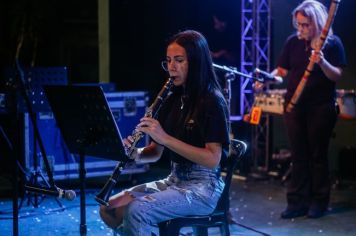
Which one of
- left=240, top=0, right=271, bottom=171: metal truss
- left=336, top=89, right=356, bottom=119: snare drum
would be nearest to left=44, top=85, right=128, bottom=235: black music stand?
left=336, top=89, right=356, bottom=119: snare drum

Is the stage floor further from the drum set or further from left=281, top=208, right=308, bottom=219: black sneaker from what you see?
the drum set

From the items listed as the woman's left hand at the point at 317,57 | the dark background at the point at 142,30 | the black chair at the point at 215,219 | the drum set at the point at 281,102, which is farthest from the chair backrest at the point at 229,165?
the dark background at the point at 142,30

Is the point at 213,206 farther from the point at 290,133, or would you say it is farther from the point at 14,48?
the point at 14,48

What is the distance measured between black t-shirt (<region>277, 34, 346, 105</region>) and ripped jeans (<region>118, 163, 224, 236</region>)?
6.79 ft

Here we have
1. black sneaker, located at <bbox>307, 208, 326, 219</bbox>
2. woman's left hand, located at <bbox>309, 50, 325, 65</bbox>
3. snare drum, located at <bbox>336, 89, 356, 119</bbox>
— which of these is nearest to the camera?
woman's left hand, located at <bbox>309, 50, 325, 65</bbox>

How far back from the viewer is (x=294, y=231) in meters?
5.27

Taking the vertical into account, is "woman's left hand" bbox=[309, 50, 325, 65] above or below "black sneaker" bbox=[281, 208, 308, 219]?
above

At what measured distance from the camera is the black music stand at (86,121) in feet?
11.7

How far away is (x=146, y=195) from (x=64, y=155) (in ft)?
10.6

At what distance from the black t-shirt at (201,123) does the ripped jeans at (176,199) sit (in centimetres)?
10

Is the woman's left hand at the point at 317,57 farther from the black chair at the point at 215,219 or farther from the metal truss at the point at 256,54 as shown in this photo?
the metal truss at the point at 256,54

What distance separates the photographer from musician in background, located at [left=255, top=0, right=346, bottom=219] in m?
5.36

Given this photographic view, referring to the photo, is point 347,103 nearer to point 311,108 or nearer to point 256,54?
point 311,108

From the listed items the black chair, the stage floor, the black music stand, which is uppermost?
the black music stand
